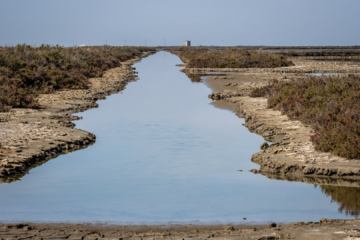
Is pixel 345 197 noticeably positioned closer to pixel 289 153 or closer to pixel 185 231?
pixel 289 153

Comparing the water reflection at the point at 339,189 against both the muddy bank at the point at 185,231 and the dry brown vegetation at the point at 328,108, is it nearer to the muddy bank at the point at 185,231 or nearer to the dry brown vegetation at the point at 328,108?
the dry brown vegetation at the point at 328,108

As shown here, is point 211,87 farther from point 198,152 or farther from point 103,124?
point 198,152

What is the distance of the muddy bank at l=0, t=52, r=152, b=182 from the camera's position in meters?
10.5

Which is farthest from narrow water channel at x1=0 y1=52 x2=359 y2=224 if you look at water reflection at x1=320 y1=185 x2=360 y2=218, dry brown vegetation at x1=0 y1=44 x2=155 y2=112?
dry brown vegetation at x1=0 y1=44 x2=155 y2=112

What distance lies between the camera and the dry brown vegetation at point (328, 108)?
11.1 metres

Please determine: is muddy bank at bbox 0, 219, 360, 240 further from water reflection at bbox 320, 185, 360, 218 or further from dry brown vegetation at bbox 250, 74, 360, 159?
dry brown vegetation at bbox 250, 74, 360, 159

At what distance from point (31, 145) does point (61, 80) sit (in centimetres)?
1564

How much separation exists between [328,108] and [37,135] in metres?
9.38

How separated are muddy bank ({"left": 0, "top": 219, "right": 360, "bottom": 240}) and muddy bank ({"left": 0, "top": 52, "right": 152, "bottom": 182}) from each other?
3.49m

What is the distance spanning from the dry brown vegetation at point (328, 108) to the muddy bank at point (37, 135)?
7.31 metres

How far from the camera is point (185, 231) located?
6.98 meters

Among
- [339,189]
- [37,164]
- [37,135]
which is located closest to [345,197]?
[339,189]

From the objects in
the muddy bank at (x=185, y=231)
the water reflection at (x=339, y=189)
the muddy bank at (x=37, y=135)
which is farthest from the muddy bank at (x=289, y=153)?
the muddy bank at (x=37, y=135)

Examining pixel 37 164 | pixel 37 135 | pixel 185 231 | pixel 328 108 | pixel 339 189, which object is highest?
pixel 328 108
